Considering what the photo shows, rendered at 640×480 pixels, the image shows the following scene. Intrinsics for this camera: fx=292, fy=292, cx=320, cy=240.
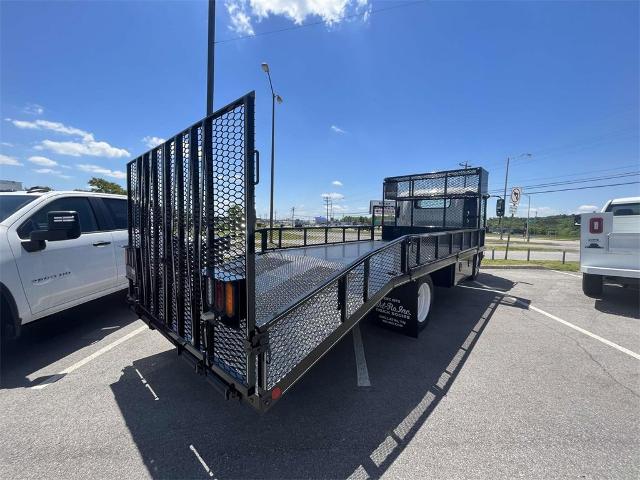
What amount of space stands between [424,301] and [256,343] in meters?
3.40

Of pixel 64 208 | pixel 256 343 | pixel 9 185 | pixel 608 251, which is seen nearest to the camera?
pixel 256 343

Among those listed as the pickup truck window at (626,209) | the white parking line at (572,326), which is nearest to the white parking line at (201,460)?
the white parking line at (572,326)

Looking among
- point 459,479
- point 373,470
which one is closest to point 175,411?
point 373,470

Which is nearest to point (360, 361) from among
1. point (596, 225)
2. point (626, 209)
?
point (596, 225)

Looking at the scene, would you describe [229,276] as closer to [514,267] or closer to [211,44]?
[211,44]

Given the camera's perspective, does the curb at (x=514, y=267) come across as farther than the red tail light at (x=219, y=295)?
Yes

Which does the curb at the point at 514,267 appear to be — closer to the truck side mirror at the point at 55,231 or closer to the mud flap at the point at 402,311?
the mud flap at the point at 402,311

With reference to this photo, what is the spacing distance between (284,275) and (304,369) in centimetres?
154

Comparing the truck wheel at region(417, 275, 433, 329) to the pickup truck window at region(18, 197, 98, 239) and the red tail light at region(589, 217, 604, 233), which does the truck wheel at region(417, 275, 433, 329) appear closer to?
the red tail light at region(589, 217, 604, 233)

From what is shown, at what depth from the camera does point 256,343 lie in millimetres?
1866

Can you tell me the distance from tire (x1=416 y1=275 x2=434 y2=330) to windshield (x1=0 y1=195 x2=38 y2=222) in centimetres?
523

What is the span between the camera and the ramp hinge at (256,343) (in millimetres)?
1850

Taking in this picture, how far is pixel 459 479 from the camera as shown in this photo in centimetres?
190

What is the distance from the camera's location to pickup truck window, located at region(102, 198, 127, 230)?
15.1ft
